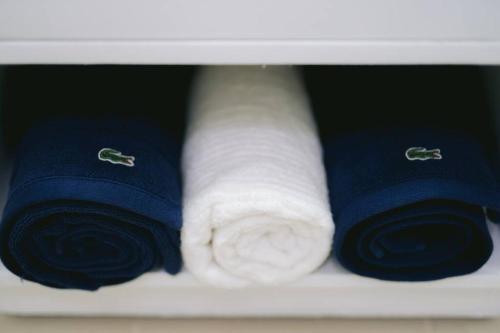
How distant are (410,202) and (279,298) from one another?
218 mm

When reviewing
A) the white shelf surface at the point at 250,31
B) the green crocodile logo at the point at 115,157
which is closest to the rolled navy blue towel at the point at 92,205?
the green crocodile logo at the point at 115,157

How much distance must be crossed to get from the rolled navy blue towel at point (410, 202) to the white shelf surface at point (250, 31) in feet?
0.38

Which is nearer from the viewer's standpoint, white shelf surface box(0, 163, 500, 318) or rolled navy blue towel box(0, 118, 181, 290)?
rolled navy blue towel box(0, 118, 181, 290)

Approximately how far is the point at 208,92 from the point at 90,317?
336 mm

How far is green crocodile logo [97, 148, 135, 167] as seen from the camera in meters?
0.57

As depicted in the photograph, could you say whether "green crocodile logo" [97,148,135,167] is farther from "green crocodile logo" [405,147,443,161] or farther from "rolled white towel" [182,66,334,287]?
"green crocodile logo" [405,147,443,161]

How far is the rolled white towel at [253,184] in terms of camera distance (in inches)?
22.2

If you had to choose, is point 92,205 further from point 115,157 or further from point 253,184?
point 253,184

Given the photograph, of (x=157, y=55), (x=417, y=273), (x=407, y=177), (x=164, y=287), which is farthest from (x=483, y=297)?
(x=157, y=55)

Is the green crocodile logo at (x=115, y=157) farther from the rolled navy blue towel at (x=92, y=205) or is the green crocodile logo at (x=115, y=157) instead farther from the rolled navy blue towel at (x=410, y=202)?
the rolled navy blue towel at (x=410, y=202)

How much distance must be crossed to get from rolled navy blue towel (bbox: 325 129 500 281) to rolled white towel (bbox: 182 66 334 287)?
0.08ft

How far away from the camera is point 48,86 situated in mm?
650

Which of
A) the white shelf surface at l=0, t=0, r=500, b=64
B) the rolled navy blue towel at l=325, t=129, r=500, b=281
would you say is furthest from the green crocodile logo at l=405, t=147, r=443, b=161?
the white shelf surface at l=0, t=0, r=500, b=64

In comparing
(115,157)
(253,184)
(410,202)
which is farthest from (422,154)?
(115,157)
